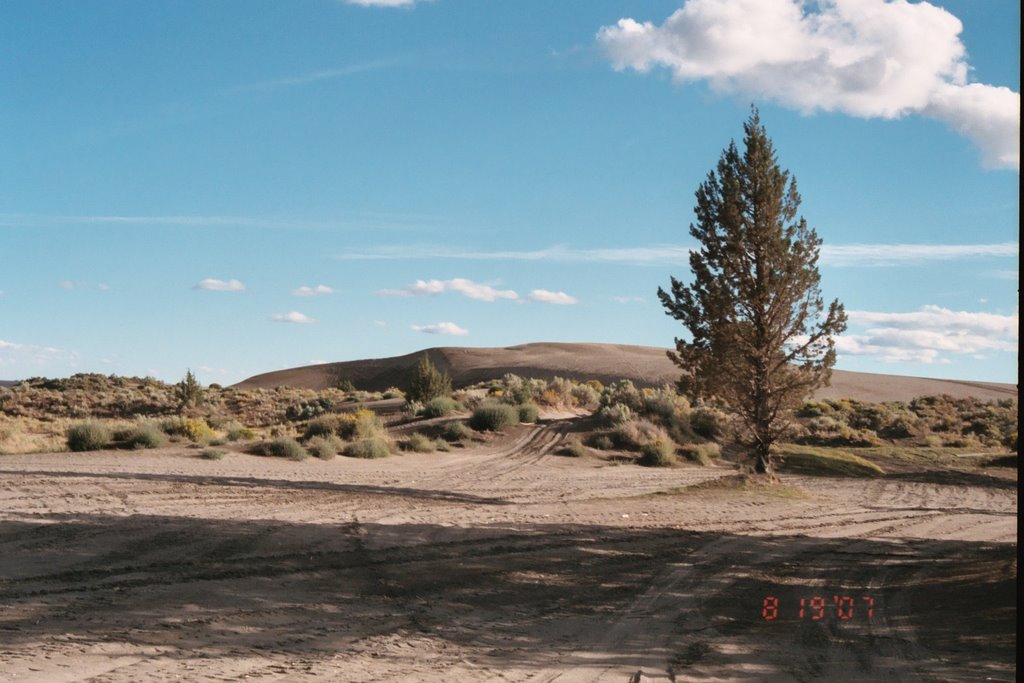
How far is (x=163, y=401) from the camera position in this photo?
54.8 meters

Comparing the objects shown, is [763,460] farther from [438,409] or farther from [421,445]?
[438,409]

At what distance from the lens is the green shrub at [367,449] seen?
92.3 ft

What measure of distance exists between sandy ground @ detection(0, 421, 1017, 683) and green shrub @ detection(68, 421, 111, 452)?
14.2ft

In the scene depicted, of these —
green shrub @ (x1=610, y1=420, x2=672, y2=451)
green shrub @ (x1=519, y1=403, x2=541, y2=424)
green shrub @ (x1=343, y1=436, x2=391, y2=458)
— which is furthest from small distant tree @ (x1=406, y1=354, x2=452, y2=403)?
green shrub @ (x1=343, y1=436, x2=391, y2=458)

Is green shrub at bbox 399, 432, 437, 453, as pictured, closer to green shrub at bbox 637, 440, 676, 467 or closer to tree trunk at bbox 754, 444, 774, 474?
green shrub at bbox 637, 440, 676, 467

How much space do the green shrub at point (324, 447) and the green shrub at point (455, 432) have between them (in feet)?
16.6

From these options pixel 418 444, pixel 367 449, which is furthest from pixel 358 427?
pixel 367 449

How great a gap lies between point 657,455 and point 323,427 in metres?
11.4

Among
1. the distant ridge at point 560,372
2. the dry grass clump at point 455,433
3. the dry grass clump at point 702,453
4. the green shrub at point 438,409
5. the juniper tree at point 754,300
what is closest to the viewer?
the juniper tree at point 754,300

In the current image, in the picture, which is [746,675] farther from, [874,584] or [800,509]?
[800,509]

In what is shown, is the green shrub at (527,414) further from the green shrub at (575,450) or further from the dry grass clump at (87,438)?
the dry grass clump at (87,438)

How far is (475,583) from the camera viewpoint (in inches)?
461

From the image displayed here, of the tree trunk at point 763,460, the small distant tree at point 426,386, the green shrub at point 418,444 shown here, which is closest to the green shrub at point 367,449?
the green shrub at point 418,444

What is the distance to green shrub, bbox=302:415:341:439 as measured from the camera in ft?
104
